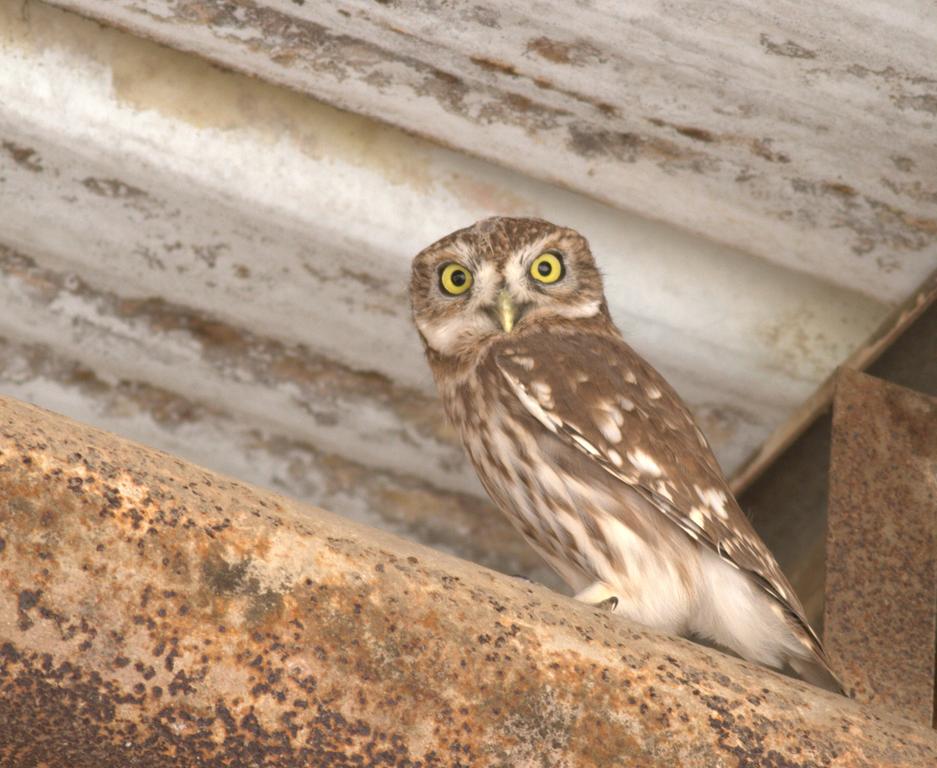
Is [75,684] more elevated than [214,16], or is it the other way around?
[214,16]

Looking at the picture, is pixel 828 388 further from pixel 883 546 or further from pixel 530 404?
pixel 530 404

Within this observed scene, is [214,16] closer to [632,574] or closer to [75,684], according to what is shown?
[632,574]

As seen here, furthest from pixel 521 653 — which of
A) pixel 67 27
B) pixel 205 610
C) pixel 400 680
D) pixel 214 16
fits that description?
pixel 67 27

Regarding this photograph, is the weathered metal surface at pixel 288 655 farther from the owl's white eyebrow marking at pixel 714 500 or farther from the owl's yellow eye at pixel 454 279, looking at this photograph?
the owl's yellow eye at pixel 454 279

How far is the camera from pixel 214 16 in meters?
3.13

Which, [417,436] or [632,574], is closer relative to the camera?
[632,574]

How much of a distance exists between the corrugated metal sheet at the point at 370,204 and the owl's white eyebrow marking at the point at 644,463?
675 millimetres

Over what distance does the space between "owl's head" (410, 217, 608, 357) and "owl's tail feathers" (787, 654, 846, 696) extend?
104 cm

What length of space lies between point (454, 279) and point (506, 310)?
0.18 metres

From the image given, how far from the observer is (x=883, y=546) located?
3.45 meters

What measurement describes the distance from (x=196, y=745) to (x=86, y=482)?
1.29ft

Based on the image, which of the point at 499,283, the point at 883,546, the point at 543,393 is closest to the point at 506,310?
the point at 499,283

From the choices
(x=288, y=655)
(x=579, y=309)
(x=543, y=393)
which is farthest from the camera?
(x=579, y=309)

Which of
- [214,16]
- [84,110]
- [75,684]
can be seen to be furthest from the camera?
[84,110]
